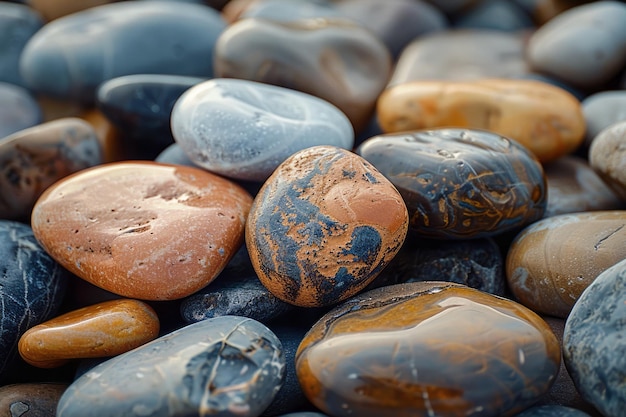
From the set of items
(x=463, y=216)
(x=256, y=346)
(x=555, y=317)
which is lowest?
(x=555, y=317)

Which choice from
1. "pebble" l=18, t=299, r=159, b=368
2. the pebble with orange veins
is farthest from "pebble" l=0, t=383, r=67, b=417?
the pebble with orange veins

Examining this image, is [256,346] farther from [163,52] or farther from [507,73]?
[507,73]

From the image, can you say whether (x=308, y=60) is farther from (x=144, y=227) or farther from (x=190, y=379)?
(x=190, y=379)

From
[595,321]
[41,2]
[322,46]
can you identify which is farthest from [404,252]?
[41,2]

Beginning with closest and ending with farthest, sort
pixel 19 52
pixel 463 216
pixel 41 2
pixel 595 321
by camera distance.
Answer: pixel 595 321, pixel 463 216, pixel 19 52, pixel 41 2

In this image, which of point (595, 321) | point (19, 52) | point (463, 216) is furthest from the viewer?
point (19, 52)

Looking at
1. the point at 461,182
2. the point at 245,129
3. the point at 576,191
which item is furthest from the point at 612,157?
the point at 245,129

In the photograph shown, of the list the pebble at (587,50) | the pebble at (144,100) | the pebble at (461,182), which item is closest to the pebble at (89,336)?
the pebble at (461,182)
